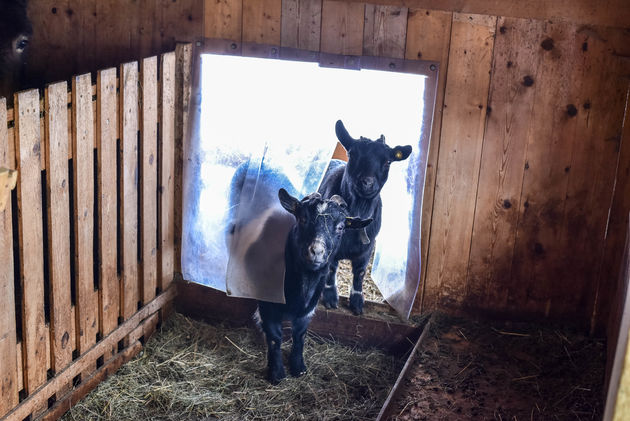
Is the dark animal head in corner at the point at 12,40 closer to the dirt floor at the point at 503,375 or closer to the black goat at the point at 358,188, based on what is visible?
the black goat at the point at 358,188

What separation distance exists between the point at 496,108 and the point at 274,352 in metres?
2.35

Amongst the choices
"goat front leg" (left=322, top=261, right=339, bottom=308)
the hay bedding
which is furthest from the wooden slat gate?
"goat front leg" (left=322, top=261, right=339, bottom=308)

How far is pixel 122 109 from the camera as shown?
14.8 feet

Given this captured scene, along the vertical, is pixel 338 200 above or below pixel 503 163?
below

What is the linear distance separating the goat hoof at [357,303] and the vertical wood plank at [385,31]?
72.9 inches

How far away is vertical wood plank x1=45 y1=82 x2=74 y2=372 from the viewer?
149 inches

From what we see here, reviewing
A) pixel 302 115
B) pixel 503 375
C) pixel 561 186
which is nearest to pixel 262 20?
pixel 302 115

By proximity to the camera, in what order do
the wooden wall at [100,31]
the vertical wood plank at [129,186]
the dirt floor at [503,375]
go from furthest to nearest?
1. the wooden wall at [100,31]
2. the vertical wood plank at [129,186]
3. the dirt floor at [503,375]

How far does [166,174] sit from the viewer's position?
5.25 metres

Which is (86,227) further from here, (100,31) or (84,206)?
(100,31)

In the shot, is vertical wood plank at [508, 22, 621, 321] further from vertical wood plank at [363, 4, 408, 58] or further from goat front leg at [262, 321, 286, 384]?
goat front leg at [262, 321, 286, 384]

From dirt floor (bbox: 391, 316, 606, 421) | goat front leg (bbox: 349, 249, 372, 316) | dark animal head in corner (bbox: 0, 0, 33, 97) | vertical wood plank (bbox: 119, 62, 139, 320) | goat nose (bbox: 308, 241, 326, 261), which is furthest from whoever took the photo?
goat front leg (bbox: 349, 249, 372, 316)

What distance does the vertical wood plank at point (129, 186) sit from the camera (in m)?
4.56

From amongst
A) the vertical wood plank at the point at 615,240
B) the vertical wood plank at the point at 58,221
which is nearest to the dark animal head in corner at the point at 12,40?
the vertical wood plank at the point at 58,221
